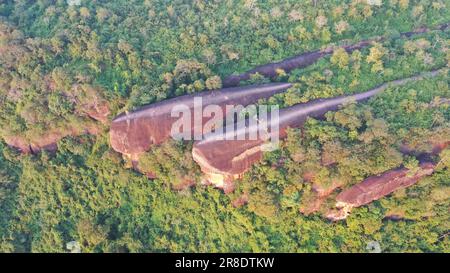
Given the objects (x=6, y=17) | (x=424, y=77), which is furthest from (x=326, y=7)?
(x=6, y=17)

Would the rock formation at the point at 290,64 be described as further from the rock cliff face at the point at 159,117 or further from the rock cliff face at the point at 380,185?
the rock cliff face at the point at 380,185

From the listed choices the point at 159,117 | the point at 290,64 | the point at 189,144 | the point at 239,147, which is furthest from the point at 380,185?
the point at 159,117

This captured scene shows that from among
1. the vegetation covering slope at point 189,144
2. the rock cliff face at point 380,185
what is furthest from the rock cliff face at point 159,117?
the rock cliff face at point 380,185

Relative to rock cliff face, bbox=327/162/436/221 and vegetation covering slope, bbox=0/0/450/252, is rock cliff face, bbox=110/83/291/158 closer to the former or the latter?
vegetation covering slope, bbox=0/0/450/252

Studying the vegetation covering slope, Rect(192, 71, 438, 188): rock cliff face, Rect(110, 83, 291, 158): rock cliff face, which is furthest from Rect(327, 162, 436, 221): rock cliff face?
Rect(110, 83, 291, 158): rock cliff face

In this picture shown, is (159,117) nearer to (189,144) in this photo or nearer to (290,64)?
(189,144)

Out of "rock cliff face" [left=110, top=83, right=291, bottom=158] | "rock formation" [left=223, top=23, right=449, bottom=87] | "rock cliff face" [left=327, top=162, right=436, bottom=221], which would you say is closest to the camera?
"rock cliff face" [left=327, top=162, right=436, bottom=221]
